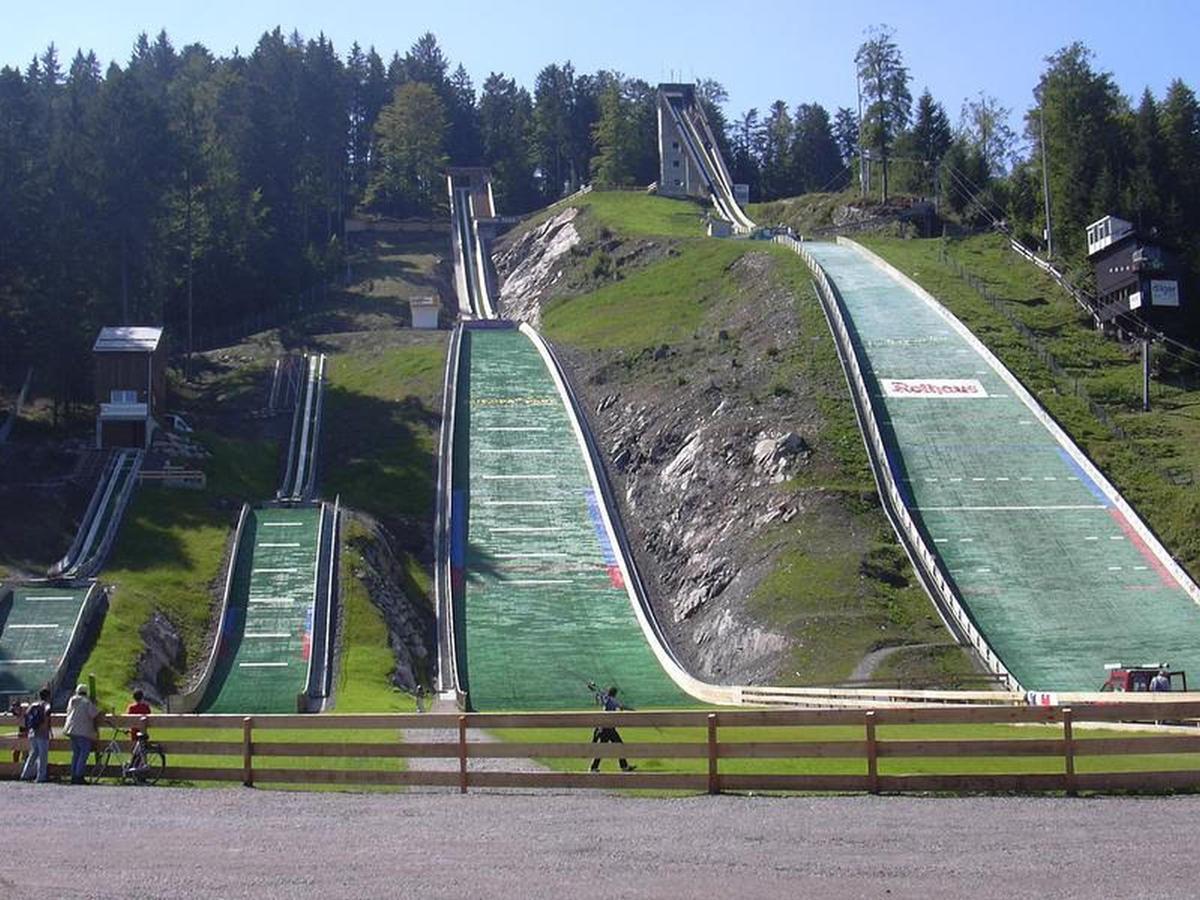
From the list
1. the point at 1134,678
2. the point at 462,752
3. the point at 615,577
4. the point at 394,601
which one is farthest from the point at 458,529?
the point at 462,752

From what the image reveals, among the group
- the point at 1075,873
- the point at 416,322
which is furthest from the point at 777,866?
the point at 416,322

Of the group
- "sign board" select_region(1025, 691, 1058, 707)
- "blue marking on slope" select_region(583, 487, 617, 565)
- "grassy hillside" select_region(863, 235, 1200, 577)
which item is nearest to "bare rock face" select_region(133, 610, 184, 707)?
"blue marking on slope" select_region(583, 487, 617, 565)

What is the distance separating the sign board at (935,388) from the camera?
60.4 metres

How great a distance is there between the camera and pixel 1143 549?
4641 cm

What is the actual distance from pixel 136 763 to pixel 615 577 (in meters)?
29.8

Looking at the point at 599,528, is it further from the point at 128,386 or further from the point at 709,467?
the point at 128,386

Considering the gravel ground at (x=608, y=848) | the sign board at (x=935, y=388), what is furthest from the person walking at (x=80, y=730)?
the sign board at (x=935, y=388)

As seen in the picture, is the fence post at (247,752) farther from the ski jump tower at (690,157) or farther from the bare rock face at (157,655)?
the ski jump tower at (690,157)

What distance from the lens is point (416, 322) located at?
86375 millimetres

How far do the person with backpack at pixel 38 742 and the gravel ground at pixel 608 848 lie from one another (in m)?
3.09

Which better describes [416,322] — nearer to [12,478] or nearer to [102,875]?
[12,478]

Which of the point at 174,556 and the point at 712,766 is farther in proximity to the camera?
the point at 174,556

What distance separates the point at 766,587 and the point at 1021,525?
8378 millimetres

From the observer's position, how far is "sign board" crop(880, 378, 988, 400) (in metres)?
60.4
